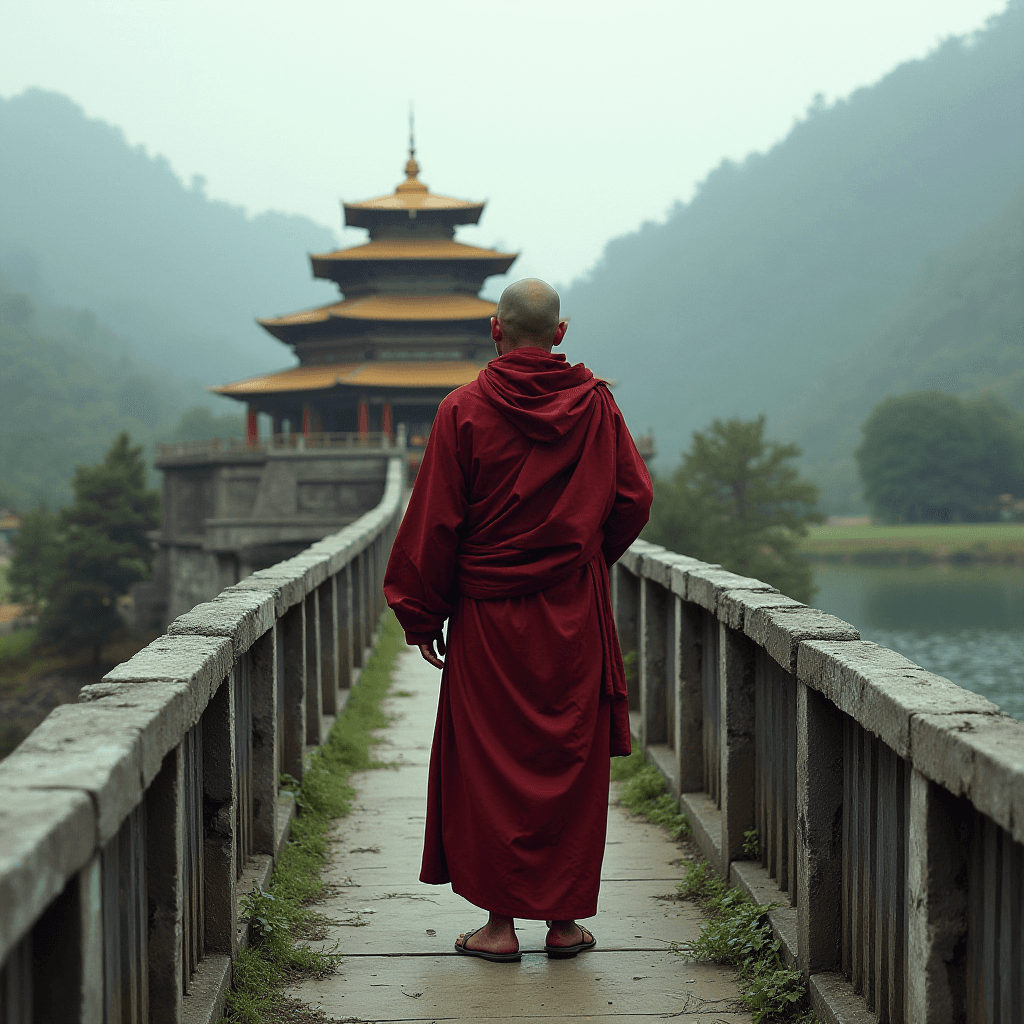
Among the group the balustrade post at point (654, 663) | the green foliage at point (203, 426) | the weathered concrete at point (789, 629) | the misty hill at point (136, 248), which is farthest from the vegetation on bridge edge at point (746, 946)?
the misty hill at point (136, 248)

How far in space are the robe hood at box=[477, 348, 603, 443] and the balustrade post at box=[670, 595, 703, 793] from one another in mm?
1443

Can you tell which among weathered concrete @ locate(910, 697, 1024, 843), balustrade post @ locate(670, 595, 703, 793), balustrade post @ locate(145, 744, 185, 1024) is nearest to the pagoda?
balustrade post @ locate(670, 595, 703, 793)

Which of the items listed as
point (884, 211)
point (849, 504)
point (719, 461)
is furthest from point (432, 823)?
point (884, 211)

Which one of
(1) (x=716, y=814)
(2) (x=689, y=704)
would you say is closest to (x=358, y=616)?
(2) (x=689, y=704)

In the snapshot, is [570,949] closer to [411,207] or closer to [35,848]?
[35,848]

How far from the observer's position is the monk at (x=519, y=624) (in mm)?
3113

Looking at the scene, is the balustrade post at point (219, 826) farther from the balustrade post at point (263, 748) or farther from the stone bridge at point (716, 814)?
the balustrade post at point (263, 748)

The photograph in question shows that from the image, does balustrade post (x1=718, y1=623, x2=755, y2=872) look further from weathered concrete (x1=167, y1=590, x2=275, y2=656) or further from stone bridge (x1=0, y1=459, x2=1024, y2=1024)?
weathered concrete (x1=167, y1=590, x2=275, y2=656)

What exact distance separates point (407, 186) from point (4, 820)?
3856 cm

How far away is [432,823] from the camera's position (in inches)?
128

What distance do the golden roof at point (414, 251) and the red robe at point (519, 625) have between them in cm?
3131

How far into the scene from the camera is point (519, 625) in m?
3.15

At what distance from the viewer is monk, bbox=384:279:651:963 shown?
3.11 meters

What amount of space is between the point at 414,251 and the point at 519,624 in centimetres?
3256
